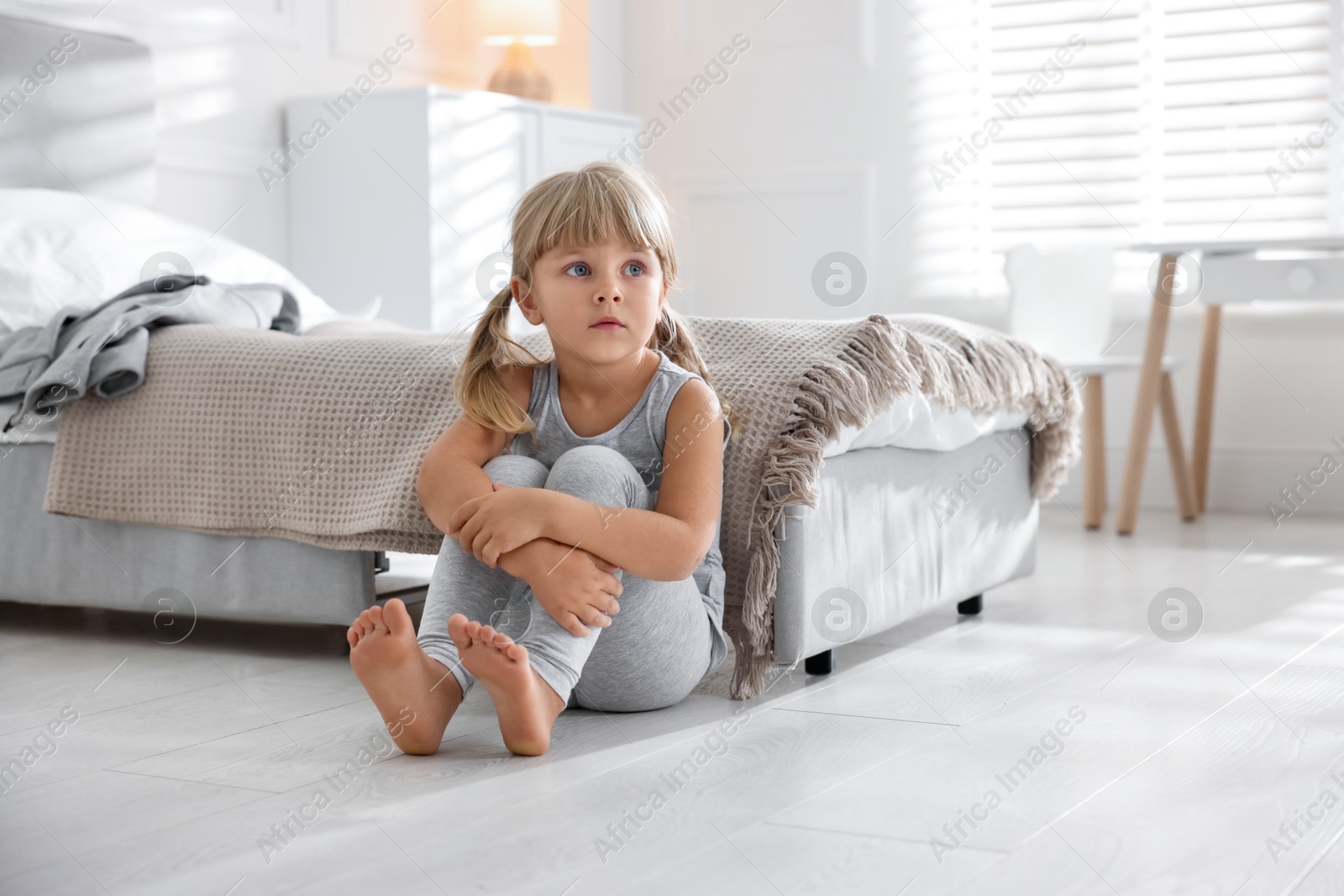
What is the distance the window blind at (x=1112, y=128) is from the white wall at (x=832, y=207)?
93 millimetres

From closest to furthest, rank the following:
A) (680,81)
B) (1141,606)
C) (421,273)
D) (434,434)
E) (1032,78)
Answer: (434,434)
(1141,606)
(421,273)
(1032,78)
(680,81)

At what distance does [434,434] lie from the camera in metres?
1.57

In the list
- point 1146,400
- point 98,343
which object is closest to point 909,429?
point 98,343

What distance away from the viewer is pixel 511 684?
46.3 inches

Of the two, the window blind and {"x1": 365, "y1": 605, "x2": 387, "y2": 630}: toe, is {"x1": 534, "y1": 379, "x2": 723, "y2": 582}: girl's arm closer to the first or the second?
{"x1": 365, "y1": 605, "x2": 387, "y2": 630}: toe

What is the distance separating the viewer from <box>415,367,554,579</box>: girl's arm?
1.24 metres

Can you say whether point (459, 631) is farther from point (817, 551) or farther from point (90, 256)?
point (90, 256)

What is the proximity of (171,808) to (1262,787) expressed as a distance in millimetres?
892

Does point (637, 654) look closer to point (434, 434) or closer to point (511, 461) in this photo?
point (511, 461)

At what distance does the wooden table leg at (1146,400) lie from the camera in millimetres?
2998

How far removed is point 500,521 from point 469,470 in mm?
105

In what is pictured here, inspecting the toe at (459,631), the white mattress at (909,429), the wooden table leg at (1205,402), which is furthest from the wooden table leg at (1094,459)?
the toe at (459,631)

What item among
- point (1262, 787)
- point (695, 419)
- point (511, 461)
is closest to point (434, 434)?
point (511, 461)

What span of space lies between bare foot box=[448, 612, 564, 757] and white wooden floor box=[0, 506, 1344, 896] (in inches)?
1.0
